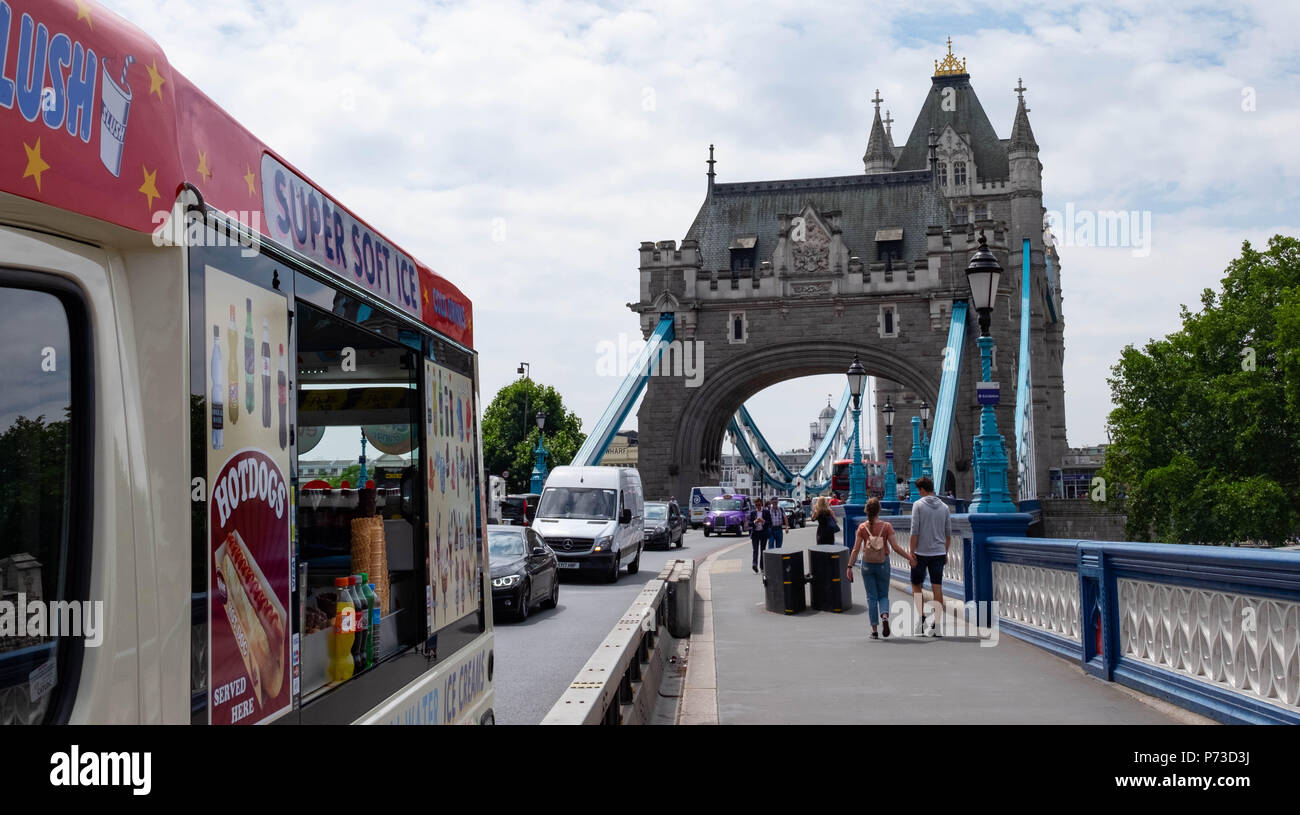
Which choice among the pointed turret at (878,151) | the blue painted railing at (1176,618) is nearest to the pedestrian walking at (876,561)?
the blue painted railing at (1176,618)

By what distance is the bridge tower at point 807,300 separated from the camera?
173ft

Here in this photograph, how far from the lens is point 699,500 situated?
50.7 m

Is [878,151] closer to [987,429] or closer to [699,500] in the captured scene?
[699,500]

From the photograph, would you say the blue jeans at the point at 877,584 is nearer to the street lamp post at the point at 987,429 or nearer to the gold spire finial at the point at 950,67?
the street lamp post at the point at 987,429

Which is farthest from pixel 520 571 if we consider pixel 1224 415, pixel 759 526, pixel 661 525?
pixel 1224 415

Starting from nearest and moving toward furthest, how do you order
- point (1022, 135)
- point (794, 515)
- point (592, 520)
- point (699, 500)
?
1. point (592, 520)
2. point (699, 500)
3. point (794, 515)
4. point (1022, 135)

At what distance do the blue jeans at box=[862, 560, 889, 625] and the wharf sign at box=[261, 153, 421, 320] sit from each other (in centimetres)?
763

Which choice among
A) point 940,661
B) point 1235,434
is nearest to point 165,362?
point 940,661

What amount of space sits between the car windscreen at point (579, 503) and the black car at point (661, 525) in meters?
10.2

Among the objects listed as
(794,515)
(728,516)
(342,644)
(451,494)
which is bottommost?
(794,515)

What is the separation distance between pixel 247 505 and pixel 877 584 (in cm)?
924

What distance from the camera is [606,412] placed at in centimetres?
5075

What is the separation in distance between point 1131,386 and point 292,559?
45029 mm

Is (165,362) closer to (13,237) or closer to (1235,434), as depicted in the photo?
(13,237)
